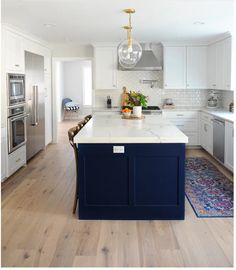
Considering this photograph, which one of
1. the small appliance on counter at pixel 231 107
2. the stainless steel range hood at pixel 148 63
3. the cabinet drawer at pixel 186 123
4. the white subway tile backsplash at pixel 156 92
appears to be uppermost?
the stainless steel range hood at pixel 148 63

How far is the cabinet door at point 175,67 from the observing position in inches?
318

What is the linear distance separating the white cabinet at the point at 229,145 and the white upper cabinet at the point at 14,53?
354 cm

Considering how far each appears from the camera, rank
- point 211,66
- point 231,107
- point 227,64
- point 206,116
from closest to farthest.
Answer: point 227,64 < point 231,107 < point 206,116 < point 211,66

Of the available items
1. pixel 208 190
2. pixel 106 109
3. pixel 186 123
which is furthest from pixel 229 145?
pixel 106 109

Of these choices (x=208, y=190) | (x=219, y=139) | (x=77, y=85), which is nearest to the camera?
(x=208, y=190)

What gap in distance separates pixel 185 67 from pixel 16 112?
13.1 feet

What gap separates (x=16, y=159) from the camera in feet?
19.5

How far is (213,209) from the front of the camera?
425cm

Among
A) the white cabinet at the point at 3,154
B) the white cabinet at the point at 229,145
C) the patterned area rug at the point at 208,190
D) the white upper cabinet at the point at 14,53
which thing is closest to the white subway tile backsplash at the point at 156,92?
the patterned area rug at the point at 208,190

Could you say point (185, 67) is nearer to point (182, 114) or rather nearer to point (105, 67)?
point (182, 114)

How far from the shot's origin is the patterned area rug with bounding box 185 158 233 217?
Answer: 13.8 feet

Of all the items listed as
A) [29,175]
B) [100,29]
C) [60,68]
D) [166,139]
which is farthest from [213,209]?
[60,68]

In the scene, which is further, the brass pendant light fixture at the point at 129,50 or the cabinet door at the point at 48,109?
the cabinet door at the point at 48,109

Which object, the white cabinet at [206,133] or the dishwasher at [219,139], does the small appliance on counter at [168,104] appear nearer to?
the white cabinet at [206,133]
